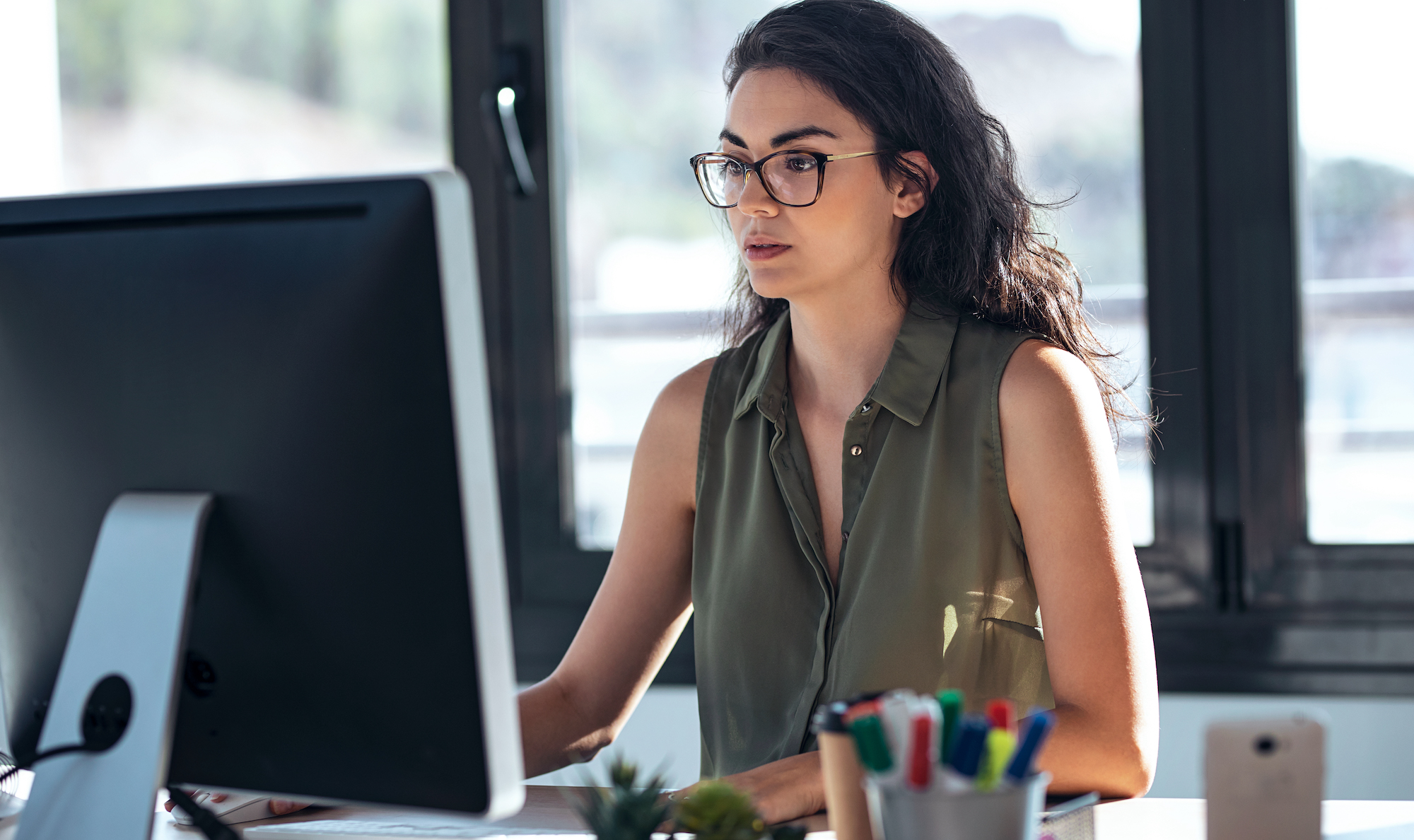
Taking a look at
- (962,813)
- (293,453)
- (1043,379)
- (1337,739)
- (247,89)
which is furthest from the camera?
(247,89)

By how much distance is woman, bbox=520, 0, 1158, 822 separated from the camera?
131 centimetres

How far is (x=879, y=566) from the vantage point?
133 cm

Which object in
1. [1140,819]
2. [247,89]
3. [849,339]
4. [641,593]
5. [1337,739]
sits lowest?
[1337,739]

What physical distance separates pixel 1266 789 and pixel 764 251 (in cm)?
83

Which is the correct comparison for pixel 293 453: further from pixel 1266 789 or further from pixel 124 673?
pixel 1266 789

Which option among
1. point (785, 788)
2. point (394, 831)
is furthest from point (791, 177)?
point (394, 831)

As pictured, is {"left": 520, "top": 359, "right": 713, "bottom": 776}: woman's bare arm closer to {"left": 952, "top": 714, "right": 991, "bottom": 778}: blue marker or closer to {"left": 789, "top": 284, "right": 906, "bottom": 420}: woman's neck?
{"left": 789, "top": 284, "right": 906, "bottom": 420}: woman's neck

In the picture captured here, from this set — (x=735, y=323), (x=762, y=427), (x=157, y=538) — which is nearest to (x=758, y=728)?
(x=762, y=427)

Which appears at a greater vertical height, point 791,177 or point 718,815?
point 791,177

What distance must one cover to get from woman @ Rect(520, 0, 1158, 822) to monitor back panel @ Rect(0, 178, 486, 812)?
1.86 feet

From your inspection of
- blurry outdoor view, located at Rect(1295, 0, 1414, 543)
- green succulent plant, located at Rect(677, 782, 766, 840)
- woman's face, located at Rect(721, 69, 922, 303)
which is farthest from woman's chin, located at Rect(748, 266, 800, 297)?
blurry outdoor view, located at Rect(1295, 0, 1414, 543)

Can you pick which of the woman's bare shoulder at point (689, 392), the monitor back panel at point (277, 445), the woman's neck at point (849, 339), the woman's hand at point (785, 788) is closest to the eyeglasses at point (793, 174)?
the woman's neck at point (849, 339)

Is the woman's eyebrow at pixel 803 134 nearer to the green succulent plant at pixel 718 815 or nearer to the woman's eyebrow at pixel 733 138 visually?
the woman's eyebrow at pixel 733 138

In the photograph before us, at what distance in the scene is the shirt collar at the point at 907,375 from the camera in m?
1.37
